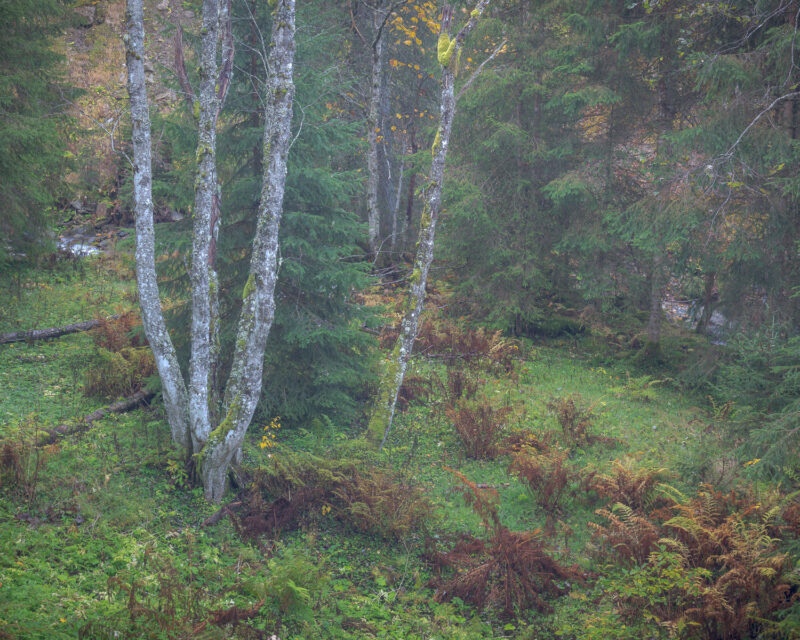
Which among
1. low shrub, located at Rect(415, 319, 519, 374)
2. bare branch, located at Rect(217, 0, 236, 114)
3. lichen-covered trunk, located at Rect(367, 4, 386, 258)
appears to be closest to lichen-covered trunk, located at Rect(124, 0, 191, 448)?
bare branch, located at Rect(217, 0, 236, 114)

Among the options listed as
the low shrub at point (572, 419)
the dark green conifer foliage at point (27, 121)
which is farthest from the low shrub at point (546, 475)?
the dark green conifer foliage at point (27, 121)

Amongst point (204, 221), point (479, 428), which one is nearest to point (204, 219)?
point (204, 221)

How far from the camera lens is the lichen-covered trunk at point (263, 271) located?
7215 mm

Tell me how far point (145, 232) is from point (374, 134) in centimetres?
1170

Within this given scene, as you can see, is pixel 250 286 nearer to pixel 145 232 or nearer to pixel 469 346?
pixel 145 232

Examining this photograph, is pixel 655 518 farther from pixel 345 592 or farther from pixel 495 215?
pixel 495 215

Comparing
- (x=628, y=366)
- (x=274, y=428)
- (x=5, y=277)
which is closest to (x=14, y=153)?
(x=5, y=277)

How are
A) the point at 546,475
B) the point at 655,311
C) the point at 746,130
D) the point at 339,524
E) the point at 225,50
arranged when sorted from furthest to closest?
the point at 655,311, the point at 746,130, the point at 546,475, the point at 339,524, the point at 225,50

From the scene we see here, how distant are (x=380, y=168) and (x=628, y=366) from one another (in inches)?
473

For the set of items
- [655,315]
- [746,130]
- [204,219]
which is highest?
[746,130]

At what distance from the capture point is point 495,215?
16.1 metres

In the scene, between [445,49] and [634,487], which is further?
[445,49]

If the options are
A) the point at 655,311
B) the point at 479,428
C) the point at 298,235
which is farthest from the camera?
the point at 655,311

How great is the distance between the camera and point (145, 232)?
24.3 ft
